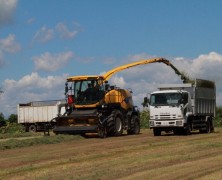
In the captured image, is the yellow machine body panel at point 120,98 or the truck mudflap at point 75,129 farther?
the yellow machine body panel at point 120,98

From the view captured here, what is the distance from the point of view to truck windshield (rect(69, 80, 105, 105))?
31469mm

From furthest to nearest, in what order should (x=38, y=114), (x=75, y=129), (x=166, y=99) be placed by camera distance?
(x=38, y=114), (x=166, y=99), (x=75, y=129)

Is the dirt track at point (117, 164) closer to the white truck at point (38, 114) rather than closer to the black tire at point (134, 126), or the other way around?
the black tire at point (134, 126)

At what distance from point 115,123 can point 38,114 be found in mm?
25232

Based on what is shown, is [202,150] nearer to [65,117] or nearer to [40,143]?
[40,143]

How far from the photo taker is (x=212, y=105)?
3641 cm

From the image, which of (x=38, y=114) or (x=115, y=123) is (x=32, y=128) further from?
(x=115, y=123)

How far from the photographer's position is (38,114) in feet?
184

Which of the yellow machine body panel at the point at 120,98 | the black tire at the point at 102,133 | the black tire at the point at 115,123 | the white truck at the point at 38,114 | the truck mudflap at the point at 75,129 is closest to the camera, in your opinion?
the truck mudflap at the point at 75,129

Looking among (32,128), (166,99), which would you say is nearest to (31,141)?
(166,99)

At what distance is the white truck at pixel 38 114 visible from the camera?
2188 inches

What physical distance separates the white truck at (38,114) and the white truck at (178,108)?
77.8ft

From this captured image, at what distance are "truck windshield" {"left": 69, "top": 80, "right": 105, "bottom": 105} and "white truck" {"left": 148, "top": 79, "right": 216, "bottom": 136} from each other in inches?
122

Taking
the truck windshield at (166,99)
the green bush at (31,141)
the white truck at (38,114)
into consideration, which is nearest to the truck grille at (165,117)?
the truck windshield at (166,99)
